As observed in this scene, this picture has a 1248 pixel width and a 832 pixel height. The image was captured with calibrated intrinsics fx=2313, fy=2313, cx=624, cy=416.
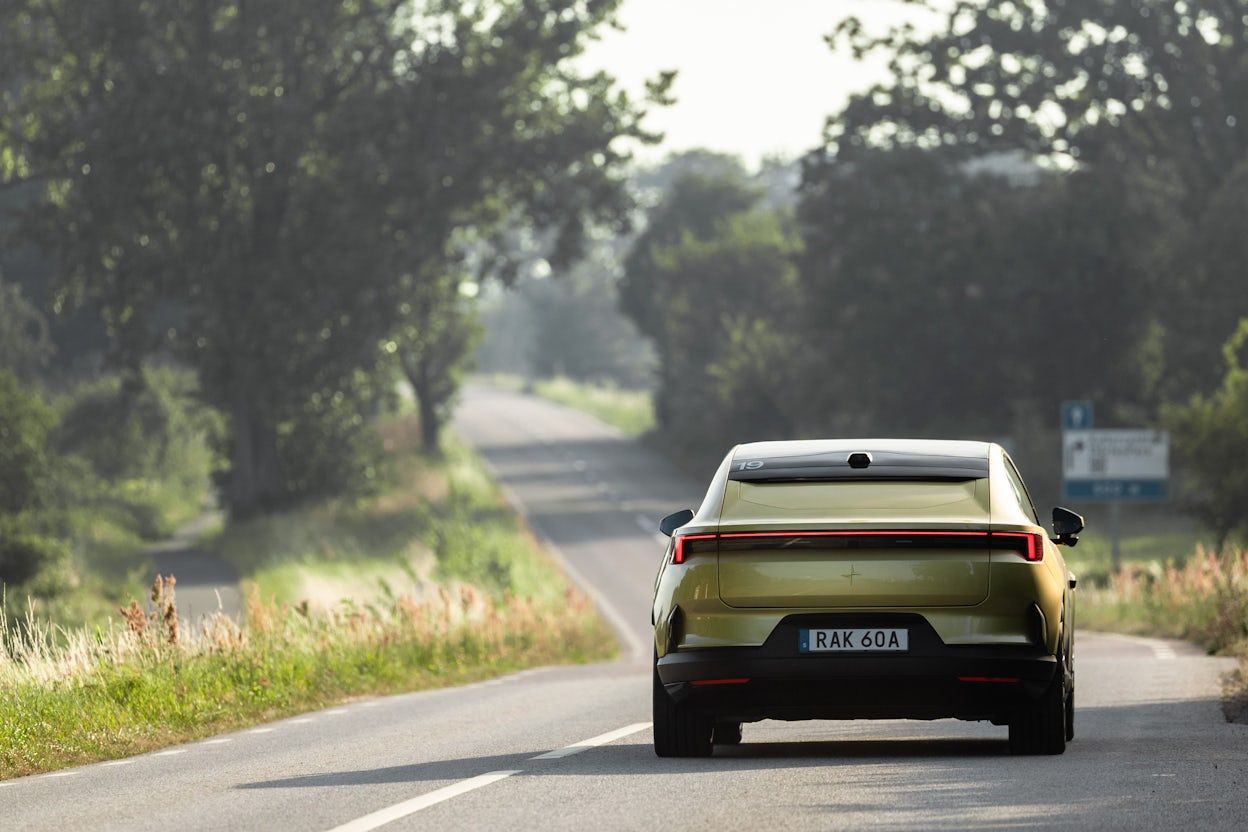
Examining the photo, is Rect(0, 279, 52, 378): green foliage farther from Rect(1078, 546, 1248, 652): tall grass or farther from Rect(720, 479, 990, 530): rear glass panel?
Rect(720, 479, 990, 530): rear glass panel

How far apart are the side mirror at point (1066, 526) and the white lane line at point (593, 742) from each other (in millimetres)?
2924

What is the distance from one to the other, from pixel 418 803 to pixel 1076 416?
120ft

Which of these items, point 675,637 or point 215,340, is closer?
point 675,637

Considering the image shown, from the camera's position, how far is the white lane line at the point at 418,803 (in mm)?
9480

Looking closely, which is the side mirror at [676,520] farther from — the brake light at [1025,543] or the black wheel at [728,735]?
the brake light at [1025,543]

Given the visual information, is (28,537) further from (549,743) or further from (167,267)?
(549,743)

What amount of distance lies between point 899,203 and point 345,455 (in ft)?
61.4

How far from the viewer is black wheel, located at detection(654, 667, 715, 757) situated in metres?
12.2

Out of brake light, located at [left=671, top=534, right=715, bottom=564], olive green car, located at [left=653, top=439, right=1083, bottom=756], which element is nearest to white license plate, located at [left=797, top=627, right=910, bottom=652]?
olive green car, located at [left=653, top=439, right=1083, bottom=756]

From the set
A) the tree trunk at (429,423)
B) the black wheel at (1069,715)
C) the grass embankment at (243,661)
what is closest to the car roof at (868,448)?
the black wheel at (1069,715)

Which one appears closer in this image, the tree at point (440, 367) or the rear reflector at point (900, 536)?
the rear reflector at point (900, 536)

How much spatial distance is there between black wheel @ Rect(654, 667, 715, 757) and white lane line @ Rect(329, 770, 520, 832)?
90 cm

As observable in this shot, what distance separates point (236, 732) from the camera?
1612 centimetres

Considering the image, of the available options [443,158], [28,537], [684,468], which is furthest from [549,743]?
[684,468]
